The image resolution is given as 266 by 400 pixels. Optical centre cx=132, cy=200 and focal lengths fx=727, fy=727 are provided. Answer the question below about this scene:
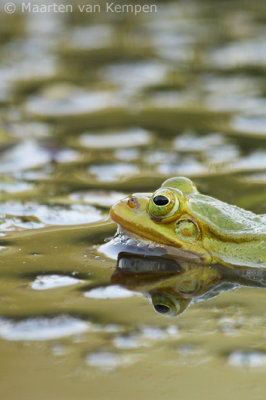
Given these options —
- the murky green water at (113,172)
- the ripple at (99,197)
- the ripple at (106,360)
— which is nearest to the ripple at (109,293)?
the murky green water at (113,172)

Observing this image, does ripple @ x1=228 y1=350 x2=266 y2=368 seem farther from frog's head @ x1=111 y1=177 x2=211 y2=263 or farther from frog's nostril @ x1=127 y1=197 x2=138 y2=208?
frog's nostril @ x1=127 y1=197 x2=138 y2=208

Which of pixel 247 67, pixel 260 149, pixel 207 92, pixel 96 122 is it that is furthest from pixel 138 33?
pixel 260 149

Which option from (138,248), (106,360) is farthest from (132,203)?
(106,360)

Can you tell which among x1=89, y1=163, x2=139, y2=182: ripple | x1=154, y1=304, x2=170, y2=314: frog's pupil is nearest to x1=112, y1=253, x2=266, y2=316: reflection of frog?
x1=154, y1=304, x2=170, y2=314: frog's pupil

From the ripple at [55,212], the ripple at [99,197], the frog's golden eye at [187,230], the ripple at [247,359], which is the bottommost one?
the ripple at [247,359]

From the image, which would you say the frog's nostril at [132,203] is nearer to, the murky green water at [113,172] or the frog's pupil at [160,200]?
the frog's pupil at [160,200]

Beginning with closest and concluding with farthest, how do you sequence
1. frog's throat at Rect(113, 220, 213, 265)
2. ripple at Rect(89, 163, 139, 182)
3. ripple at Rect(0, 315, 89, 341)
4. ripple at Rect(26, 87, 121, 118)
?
1. ripple at Rect(0, 315, 89, 341)
2. frog's throat at Rect(113, 220, 213, 265)
3. ripple at Rect(89, 163, 139, 182)
4. ripple at Rect(26, 87, 121, 118)

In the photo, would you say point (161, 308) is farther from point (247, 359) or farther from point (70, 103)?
point (70, 103)
